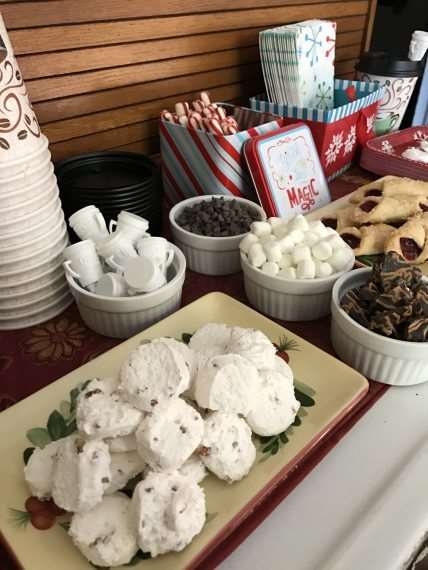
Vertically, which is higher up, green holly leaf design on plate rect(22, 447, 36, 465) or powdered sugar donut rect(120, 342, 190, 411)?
powdered sugar donut rect(120, 342, 190, 411)

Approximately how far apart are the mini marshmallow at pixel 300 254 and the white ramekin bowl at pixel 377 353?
7cm

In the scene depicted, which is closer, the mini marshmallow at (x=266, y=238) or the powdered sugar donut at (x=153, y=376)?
the powdered sugar donut at (x=153, y=376)

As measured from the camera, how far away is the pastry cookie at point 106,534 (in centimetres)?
38

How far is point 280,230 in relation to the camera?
700 millimetres

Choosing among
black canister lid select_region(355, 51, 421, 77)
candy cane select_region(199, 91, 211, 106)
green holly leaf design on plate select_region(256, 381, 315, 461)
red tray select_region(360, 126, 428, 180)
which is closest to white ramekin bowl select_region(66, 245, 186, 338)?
green holly leaf design on plate select_region(256, 381, 315, 461)

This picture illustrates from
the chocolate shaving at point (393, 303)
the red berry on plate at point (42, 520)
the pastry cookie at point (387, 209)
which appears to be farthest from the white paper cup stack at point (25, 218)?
the pastry cookie at point (387, 209)

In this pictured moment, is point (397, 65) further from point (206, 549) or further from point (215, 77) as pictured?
point (206, 549)

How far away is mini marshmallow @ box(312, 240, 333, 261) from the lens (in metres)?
0.66

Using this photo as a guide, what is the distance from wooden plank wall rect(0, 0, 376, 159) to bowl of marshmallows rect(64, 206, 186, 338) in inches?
11.0

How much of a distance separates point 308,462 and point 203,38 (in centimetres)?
89

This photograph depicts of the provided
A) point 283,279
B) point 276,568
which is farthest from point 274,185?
point 276,568

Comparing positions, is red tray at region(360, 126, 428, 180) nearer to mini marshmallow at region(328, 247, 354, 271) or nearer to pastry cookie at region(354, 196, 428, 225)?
pastry cookie at region(354, 196, 428, 225)

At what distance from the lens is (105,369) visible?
55 cm

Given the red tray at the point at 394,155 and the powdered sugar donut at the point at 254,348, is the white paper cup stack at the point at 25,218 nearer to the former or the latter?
the powdered sugar donut at the point at 254,348
